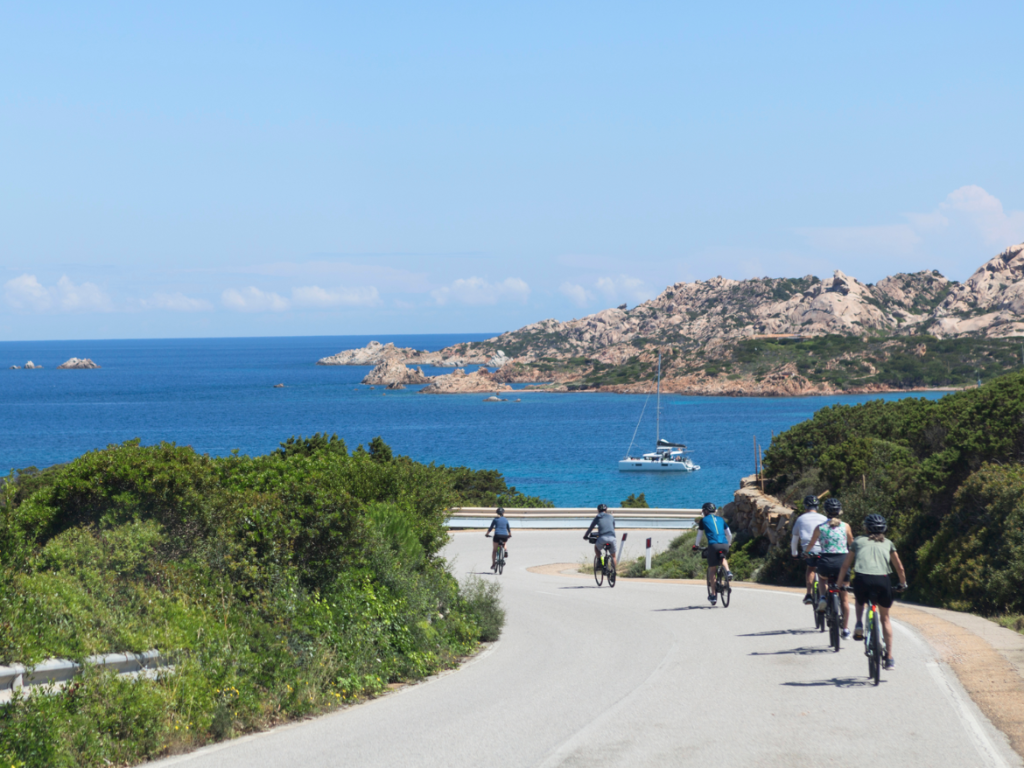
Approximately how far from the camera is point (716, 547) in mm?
13969

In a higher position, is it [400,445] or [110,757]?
[110,757]

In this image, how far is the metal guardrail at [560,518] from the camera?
32.7 metres

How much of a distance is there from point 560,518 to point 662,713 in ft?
83.6

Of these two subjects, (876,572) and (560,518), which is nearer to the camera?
(876,572)

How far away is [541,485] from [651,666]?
5844 centimetres

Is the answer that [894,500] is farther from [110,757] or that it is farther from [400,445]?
[400,445]

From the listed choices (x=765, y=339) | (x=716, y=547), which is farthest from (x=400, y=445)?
(x=765, y=339)

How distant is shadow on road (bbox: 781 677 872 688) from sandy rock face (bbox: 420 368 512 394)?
526 ft

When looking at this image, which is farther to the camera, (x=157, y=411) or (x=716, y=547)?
(x=157, y=411)

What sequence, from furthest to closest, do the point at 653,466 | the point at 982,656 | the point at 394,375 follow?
the point at 394,375
the point at 653,466
the point at 982,656

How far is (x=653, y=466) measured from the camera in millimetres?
82188

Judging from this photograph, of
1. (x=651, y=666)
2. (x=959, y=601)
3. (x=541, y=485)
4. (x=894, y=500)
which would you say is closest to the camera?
(x=651, y=666)

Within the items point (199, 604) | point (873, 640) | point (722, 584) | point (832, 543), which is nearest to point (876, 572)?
point (873, 640)

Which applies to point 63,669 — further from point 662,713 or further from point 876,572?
A: point 876,572
